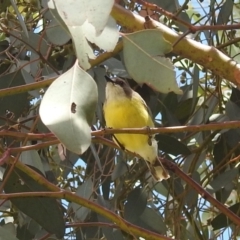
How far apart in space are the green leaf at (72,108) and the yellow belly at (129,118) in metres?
0.94

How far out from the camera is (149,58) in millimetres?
1034

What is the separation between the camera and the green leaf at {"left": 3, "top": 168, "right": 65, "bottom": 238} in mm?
1410

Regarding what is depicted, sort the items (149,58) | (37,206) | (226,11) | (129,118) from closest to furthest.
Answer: (149,58) < (37,206) < (226,11) < (129,118)

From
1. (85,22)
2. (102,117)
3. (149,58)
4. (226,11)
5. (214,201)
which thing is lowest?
(102,117)

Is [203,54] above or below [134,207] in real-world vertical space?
above

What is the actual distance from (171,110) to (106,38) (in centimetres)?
96

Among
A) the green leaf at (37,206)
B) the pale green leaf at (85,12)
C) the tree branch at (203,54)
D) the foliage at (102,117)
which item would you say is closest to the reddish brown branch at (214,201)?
the foliage at (102,117)

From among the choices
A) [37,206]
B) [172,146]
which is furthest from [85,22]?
[172,146]

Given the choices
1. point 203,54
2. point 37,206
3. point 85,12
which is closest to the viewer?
point 85,12

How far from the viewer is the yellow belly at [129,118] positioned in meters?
1.83

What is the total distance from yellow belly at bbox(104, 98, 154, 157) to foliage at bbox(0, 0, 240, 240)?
5cm

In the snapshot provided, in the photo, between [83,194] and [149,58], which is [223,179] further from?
[149,58]

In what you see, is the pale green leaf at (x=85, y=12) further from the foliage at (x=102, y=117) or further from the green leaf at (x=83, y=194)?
the green leaf at (x=83, y=194)

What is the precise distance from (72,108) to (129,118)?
101cm
